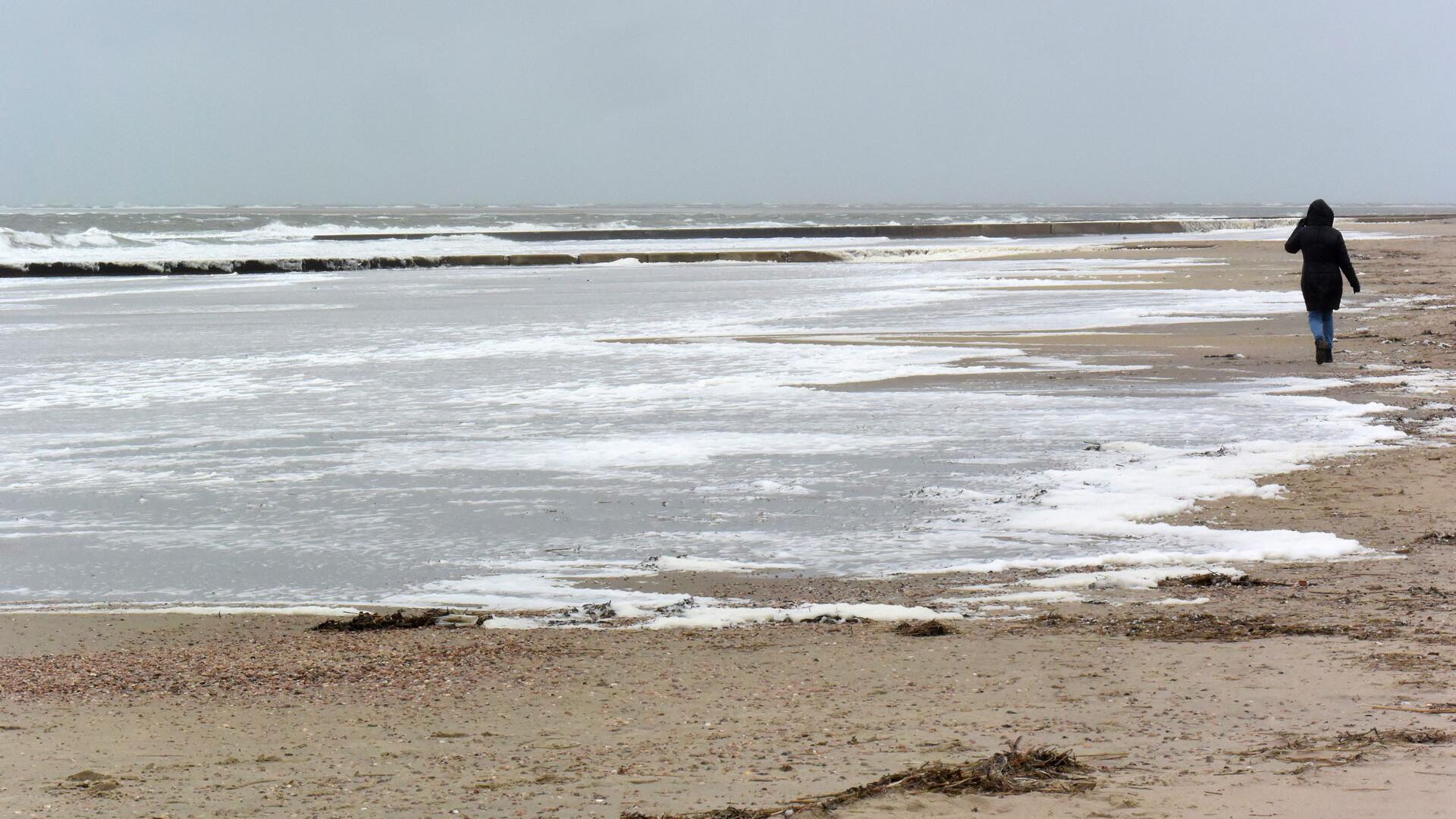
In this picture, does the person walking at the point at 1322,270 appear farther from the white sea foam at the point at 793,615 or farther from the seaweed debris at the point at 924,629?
the seaweed debris at the point at 924,629

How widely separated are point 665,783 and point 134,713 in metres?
1.85

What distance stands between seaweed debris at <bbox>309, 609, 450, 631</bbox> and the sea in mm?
355

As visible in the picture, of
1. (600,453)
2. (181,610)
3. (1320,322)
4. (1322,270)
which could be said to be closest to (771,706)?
(181,610)

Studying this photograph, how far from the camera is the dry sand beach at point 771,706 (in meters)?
3.88

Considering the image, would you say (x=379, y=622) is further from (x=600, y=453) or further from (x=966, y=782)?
(x=600, y=453)

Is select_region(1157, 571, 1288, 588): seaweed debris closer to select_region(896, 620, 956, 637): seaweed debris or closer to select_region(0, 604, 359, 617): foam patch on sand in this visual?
select_region(896, 620, 956, 637): seaweed debris

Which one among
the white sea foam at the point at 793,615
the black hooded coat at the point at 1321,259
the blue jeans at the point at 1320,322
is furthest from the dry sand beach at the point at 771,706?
the black hooded coat at the point at 1321,259

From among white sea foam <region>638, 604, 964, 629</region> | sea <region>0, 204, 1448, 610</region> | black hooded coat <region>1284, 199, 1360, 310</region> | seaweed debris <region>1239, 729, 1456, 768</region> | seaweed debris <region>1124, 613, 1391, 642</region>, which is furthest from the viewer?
black hooded coat <region>1284, 199, 1360, 310</region>

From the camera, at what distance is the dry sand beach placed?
388 cm

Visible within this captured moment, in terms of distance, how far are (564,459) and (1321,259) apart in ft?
29.4

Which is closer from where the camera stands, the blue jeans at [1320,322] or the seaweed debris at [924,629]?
the seaweed debris at [924,629]

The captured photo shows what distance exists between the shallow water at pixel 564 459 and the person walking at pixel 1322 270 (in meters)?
2.08

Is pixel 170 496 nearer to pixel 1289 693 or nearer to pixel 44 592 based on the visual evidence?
pixel 44 592

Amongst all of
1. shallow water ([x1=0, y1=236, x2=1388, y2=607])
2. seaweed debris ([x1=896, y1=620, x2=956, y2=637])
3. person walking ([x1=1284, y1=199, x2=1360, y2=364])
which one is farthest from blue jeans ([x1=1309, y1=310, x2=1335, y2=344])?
seaweed debris ([x1=896, y1=620, x2=956, y2=637])
